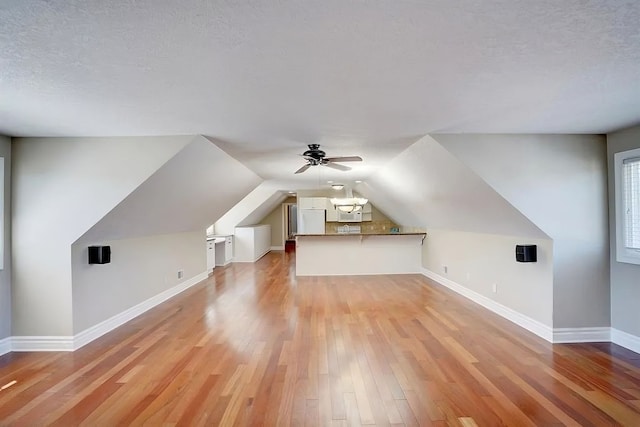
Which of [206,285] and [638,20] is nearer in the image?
[638,20]

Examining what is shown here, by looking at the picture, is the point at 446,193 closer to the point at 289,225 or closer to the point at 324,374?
the point at 324,374

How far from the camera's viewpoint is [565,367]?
3.14 m

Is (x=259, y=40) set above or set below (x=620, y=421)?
above

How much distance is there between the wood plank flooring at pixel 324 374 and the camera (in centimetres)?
242

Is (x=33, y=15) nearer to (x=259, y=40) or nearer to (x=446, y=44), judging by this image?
(x=259, y=40)

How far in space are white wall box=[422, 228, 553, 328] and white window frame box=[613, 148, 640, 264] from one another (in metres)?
0.65

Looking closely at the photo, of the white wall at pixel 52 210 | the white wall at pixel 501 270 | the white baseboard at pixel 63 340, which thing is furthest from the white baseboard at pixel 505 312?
the white baseboard at pixel 63 340

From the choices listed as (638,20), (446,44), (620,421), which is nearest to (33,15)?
(446,44)

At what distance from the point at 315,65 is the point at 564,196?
11.1 ft

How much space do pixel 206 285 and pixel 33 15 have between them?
5968 mm

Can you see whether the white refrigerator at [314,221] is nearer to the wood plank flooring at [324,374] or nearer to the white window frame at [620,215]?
the wood plank flooring at [324,374]

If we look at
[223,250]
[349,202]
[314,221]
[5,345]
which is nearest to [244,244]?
[223,250]

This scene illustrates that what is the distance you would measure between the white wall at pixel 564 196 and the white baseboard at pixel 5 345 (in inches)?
207

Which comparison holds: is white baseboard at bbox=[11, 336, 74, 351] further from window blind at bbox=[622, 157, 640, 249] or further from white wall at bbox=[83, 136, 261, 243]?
window blind at bbox=[622, 157, 640, 249]
